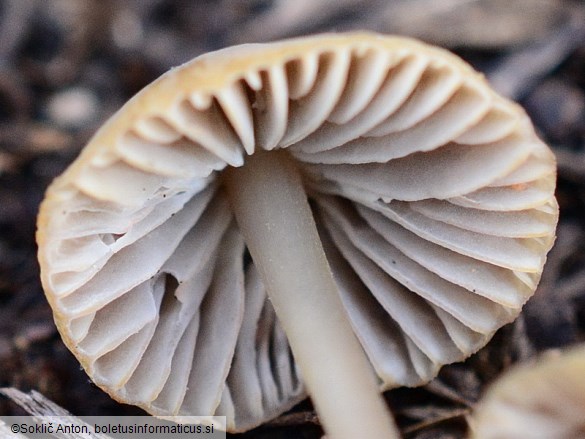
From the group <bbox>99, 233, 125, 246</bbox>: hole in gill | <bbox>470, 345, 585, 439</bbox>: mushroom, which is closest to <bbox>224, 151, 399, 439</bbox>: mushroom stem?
<bbox>99, 233, 125, 246</bbox>: hole in gill

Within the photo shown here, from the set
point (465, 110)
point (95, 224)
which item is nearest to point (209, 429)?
point (95, 224)

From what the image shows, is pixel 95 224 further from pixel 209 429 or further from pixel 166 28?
pixel 166 28

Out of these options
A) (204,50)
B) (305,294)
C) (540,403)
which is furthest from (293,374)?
(204,50)

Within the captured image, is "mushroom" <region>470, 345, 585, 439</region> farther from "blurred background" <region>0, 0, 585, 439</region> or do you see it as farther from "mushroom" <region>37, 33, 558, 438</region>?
"blurred background" <region>0, 0, 585, 439</region>

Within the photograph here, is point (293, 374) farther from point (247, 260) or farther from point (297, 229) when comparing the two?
point (297, 229)

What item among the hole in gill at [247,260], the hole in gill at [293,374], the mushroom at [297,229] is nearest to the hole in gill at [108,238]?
the mushroom at [297,229]

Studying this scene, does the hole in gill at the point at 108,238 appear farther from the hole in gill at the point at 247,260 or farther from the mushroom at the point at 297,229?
the hole in gill at the point at 247,260
